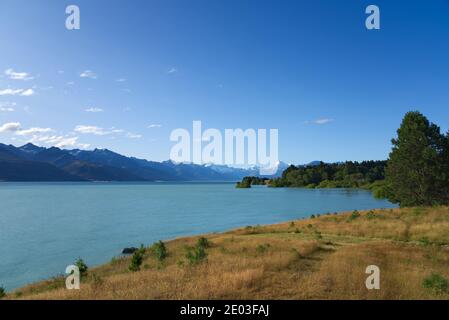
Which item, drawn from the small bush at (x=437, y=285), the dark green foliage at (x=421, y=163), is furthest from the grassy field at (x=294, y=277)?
the dark green foliage at (x=421, y=163)

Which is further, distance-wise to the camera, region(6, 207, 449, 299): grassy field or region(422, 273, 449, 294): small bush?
region(422, 273, 449, 294): small bush

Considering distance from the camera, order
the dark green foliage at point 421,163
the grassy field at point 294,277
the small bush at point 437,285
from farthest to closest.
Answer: the dark green foliage at point 421,163 → the small bush at point 437,285 → the grassy field at point 294,277

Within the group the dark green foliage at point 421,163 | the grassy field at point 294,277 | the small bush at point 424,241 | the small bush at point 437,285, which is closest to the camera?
the grassy field at point 294,277

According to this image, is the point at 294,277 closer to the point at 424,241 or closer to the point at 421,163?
the point at 424,241

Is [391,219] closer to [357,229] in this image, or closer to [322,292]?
[357,229]

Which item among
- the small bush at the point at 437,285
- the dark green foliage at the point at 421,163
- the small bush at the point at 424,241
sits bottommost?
the small bush at the point at 424,241

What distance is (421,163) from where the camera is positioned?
2655 inches

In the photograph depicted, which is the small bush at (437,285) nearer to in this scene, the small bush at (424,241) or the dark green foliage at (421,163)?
the small bush at (424,241)

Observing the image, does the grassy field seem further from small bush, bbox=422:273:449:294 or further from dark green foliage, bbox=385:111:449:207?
dark green foliage, bbox=385:111:449:207

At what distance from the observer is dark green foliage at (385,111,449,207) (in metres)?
66.6

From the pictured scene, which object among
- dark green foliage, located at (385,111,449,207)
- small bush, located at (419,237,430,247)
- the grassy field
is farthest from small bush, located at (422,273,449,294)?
dark green foliage, located at (385,111,449,207)

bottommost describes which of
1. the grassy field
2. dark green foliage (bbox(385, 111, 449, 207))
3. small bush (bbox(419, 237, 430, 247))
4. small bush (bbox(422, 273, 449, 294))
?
small bush (bbox(419, 237, 430, 247))

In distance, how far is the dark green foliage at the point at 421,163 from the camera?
218ft

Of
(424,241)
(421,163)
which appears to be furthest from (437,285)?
(421,163)
